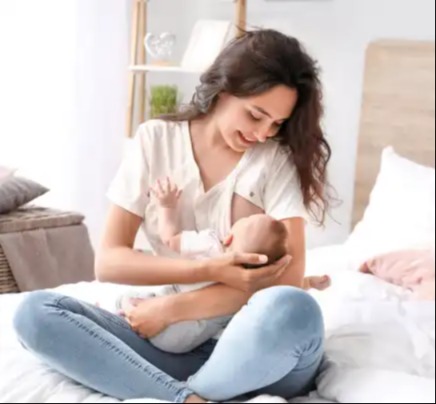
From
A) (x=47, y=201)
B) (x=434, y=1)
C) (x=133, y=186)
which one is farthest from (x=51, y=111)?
(x=434, y=1)

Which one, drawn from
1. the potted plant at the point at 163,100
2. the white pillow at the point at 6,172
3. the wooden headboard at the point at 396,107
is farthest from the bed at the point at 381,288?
the white pillow at the point at 6,172

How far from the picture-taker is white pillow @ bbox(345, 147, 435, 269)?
1.90 feet

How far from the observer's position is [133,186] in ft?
2.67

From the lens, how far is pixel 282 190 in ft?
2.54

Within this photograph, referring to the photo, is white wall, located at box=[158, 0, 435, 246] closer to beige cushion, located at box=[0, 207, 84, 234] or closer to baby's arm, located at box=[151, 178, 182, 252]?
baby's arm, located at box=[151, 178, 182, 252]

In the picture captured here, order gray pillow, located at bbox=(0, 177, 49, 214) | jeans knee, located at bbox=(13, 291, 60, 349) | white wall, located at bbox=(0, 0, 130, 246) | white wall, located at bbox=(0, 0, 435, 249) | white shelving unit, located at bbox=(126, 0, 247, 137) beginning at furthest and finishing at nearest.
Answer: gray pillow, located at bbox=(0, 177, 49, 214) < white wall, located at bbox=(0, 0, 130, 246) < white shelving unit, located at bbox=(126, 0, 247, 137) < jeans knee, located at bbox=(13, 291, 60, 349) < white wall, located at bbox=(0, 0, 435, 249)

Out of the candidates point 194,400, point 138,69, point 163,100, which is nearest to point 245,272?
point 194,400

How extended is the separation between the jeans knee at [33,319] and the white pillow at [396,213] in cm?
31

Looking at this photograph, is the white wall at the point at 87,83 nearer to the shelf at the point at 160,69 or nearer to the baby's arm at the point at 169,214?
the shelf at the point at 160,69

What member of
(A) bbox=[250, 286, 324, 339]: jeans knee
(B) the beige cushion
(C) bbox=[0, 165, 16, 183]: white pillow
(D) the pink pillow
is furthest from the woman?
(C) bbox=[0, 165, 16, 183]: white pillow

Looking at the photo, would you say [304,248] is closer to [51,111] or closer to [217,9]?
[217,9]

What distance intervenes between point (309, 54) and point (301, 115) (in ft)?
0.19

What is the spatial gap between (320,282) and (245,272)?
0.08 metres

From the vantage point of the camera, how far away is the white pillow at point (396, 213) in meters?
0.58
